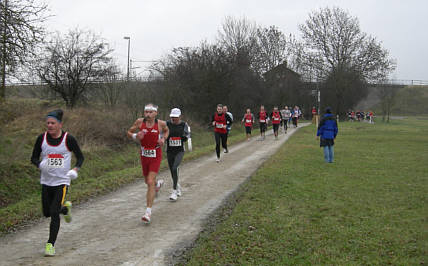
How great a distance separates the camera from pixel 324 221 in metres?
6.72

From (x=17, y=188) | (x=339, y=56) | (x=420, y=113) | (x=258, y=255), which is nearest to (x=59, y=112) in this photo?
(x=258, y=255)

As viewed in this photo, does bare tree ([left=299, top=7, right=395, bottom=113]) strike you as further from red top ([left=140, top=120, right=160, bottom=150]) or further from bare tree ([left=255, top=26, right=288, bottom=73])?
red top ([left=140, top=120, right=160, bottom=150])

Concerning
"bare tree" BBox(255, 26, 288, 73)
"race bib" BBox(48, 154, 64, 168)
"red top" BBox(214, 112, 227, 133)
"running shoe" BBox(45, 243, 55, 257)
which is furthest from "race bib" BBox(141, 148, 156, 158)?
"bare tree" BBox(255, 26, 288, 73)

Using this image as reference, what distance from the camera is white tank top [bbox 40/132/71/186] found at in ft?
18.6

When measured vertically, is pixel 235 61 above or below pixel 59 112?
above

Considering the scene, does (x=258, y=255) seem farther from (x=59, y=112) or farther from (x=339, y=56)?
(x=339, y=56)

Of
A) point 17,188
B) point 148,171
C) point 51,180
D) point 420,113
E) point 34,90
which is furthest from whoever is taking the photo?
point 420,113

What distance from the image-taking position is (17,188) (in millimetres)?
11492

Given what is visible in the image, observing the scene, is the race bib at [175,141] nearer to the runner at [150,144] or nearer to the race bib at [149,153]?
the runner at [150,144]

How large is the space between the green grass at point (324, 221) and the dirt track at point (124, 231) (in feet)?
1.76

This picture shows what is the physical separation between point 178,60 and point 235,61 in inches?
236

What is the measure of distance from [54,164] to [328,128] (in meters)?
10.5

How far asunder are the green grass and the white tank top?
88.1 inches

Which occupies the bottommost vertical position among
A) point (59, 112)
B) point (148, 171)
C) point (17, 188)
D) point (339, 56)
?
point (17, 188)
